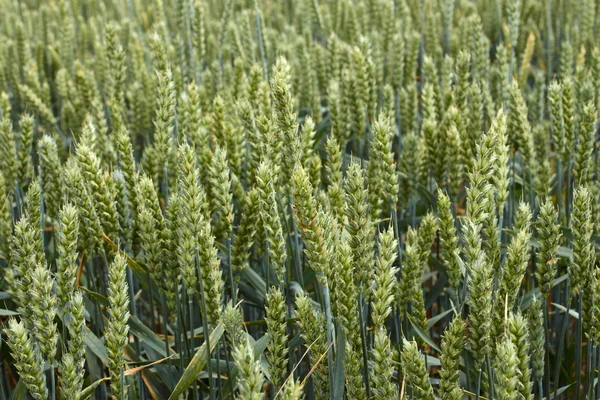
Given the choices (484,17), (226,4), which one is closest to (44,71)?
(226,4)

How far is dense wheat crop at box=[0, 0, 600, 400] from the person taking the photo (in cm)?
139

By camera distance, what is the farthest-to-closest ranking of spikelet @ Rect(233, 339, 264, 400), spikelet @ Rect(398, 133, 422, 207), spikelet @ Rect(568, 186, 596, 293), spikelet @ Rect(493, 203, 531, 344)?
spikelet @ Rect(398, 133, 422, 207), spikelet @ Rect(568, 186, 596, 293), spikelet @ Rect(493, 203, 531, 344), spikelet @ Rect(233, 339, 264, 400)

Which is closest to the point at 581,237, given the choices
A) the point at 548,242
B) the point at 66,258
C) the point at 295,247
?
the point at 548,242

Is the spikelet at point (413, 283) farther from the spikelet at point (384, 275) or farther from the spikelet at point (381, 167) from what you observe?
the spikelet at point (384, 275)

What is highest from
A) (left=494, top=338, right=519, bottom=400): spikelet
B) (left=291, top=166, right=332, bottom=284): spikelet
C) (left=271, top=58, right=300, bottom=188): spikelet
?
(left=271, top=58, right=300, bottom=188): spikelet

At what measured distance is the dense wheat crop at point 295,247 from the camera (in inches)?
54.6

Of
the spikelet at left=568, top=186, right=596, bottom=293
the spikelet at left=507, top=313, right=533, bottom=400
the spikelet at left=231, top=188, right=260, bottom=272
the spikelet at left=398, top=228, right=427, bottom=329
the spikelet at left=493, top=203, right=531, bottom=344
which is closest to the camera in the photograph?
the spikelet at left=507, top=313, right=533, bottom=400

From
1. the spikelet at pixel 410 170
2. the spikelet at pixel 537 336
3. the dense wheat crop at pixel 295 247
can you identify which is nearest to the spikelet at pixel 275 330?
the dense wheat crop at pixel 295 247

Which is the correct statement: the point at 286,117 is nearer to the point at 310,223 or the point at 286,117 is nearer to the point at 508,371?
the point at 310,223

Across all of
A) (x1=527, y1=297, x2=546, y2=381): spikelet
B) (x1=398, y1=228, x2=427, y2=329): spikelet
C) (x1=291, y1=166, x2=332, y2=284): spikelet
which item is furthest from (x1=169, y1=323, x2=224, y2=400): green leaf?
(x1=527, y1=297, x2=546, y2=381): spikelet

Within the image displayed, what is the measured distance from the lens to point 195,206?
146cm

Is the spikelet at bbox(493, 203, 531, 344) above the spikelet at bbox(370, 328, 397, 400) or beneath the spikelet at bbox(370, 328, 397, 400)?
above

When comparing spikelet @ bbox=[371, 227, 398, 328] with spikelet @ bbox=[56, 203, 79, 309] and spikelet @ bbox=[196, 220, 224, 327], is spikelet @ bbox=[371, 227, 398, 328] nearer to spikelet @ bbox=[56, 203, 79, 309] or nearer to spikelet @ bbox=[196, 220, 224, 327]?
spikelet @ bbox=[196, 220, 224, 327]

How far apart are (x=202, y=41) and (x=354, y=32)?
0.95m
